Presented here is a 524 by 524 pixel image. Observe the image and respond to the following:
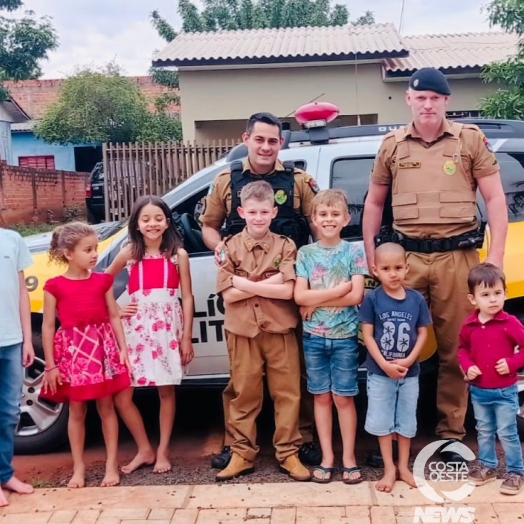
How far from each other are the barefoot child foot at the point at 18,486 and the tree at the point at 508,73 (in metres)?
9.89

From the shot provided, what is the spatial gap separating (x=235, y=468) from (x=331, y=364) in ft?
2.57

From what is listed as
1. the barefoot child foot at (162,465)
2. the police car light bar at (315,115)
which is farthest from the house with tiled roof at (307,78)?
the barefoot child foot at (162,465)

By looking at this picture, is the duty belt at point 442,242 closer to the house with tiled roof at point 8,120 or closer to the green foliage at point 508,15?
the green foliage at point 508,15

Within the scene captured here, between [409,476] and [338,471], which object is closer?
[409,476]

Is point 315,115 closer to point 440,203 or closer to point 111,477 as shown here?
point 440,203

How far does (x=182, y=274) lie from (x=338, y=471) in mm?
1398

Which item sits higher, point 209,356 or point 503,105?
point 503,105

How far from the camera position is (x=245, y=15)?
25.1 meters

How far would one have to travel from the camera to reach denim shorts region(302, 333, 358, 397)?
352cm

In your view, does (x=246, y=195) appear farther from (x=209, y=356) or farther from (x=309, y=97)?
(x=309, y=97)

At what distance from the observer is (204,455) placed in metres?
4.18

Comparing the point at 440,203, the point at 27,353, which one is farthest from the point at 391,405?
the point at 27,353

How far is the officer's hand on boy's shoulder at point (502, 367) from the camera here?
325cm

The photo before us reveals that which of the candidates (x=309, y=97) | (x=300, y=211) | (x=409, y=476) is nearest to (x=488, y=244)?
(x=300, y=211)
